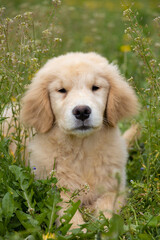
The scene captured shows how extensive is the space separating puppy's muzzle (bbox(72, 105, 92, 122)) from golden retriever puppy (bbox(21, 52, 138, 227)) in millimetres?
156

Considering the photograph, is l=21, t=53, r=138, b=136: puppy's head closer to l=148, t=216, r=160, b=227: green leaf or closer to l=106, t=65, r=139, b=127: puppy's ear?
l=106, t=65, r=139, b=127: puppy's ear

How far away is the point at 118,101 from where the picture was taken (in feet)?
11.1

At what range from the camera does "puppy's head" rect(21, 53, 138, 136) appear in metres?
3.02

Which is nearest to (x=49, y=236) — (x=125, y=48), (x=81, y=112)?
(x=81, y=112)

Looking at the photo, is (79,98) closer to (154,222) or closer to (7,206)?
(7,206)

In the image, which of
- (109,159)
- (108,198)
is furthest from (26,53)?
(108,198)

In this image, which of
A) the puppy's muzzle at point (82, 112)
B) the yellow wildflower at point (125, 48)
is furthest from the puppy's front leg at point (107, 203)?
the yellow wildflower at point (125, 48)

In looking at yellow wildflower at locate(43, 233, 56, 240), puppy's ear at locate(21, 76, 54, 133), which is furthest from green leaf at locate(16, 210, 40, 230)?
puppy's ear at locate(21, 76, 54, 133)

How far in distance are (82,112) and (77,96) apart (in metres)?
0.18

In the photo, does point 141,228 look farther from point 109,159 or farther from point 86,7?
point 86,7

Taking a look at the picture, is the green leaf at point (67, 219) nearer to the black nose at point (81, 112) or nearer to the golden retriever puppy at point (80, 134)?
the golden retriever puppy at point (80, 134)

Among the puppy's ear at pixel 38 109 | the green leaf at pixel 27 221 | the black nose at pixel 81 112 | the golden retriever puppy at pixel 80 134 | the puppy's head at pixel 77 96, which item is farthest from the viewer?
the puppy's ear at pixel 38 109

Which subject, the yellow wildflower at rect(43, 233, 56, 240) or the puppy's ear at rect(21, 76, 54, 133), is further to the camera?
the puppy's ear at rect(21, 76, 54, 133)

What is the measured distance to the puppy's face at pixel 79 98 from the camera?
2975mm
